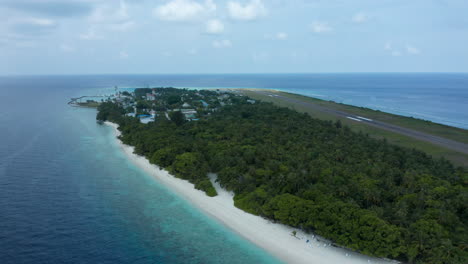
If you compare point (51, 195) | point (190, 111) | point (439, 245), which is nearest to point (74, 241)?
point (51, 195)

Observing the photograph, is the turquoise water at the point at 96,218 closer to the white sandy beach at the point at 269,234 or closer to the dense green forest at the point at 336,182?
the white sandy beach at the point at 269,234

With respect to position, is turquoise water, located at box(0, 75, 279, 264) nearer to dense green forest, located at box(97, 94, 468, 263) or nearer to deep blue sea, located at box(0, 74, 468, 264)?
deep blue sea, located at box(0, 74, 468, 264)

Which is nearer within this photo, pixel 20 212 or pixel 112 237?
pixel 112 237

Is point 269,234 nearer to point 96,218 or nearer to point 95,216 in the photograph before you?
point 96,218

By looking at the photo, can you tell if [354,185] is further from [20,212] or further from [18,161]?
[18,161]

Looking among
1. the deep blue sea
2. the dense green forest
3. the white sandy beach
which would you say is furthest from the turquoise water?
the dense green forest

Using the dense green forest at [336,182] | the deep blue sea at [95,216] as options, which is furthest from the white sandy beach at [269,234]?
the deep blue sea at [95,216]

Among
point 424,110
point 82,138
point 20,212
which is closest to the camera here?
point 20,212
